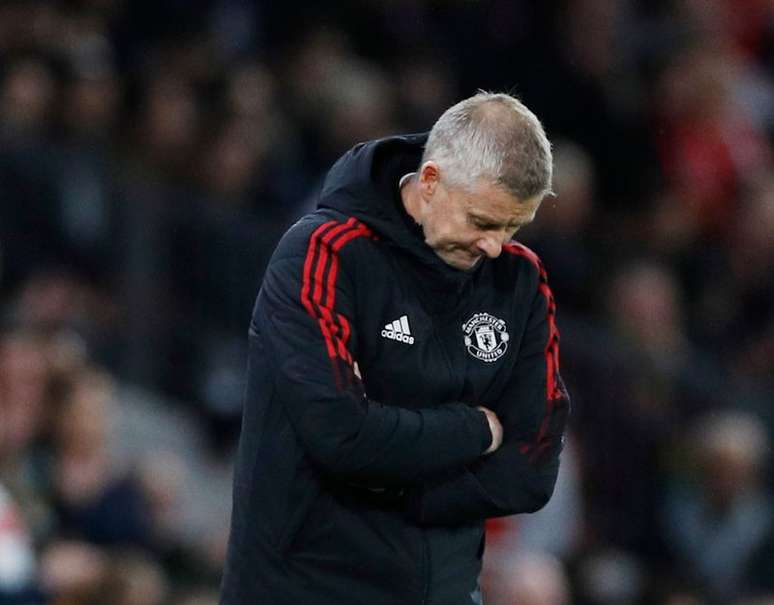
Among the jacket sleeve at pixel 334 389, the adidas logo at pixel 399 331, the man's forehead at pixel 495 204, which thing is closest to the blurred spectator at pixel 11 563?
the jacket sleeve at pixel 334 389

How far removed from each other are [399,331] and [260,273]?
181 inches

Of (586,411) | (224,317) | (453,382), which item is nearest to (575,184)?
(586,411)

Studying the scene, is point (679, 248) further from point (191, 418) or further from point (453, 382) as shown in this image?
point (453, 382)

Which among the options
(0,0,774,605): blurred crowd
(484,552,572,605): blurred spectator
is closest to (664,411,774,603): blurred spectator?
(0,0,774,605): blurred crowd

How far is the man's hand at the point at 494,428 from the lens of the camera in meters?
3.78

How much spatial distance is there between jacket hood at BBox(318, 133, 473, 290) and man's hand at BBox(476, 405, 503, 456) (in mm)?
256

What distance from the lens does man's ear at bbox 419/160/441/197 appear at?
364 centimetres

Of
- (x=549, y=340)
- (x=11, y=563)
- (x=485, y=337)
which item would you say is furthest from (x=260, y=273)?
(x=485, y=337)

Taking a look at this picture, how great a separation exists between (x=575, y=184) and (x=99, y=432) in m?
2.92

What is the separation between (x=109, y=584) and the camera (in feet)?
19.5

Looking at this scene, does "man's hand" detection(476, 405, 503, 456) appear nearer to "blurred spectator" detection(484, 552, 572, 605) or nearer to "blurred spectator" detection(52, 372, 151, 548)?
"blurred spectator" detection(484, 552, 572, 605)

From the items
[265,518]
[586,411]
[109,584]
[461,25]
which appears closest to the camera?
[265,518]

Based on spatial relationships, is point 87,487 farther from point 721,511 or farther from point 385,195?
point 385,195

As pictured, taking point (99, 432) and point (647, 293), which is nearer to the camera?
point (99, 432)
